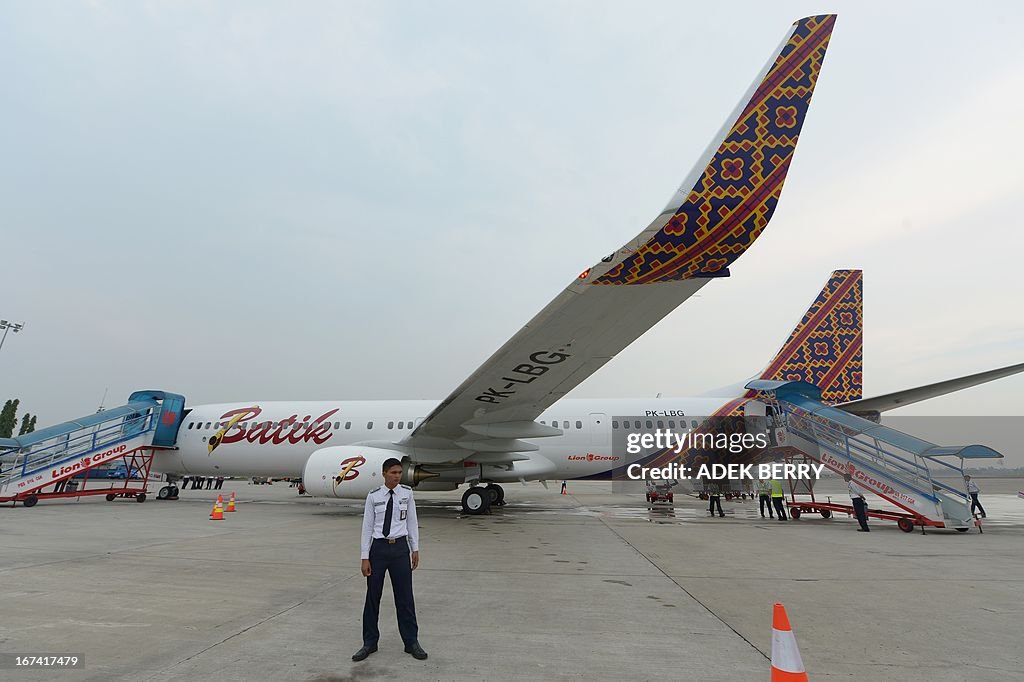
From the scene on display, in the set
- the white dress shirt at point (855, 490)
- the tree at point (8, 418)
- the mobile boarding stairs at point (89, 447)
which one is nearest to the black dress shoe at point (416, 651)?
the white dress shirt at point (855, 490)

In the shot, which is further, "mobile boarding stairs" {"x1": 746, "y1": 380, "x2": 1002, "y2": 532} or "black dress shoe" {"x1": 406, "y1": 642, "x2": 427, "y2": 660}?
"mobile boarding stairs" {"x1": 746, "y1": 380, "x2": 1002, "y2": 532}

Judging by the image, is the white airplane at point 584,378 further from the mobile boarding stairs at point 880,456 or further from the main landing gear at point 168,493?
the mobile boarding stairs at point 880,456

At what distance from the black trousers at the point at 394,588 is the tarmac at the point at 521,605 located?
0.16 metres

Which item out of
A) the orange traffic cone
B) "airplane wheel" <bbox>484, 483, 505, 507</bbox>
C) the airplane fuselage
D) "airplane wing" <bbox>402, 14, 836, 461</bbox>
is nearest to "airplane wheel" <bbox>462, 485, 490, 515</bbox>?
"airplane wheel" <bbox>484, 483, 505, 507</bbox>

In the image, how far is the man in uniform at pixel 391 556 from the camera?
3.70m

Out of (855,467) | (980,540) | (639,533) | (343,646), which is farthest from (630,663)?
(855,467)

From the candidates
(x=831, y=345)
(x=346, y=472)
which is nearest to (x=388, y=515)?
(x=346, y=472)

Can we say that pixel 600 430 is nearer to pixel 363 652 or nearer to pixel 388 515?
pixel 388 515

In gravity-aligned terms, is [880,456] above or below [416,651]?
above

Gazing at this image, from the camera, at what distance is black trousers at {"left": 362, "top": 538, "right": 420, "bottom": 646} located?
12.1 ft

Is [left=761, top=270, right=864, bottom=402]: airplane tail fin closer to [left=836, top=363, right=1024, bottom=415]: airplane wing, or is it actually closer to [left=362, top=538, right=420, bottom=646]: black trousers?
[left=836, top=363, right=1024, bottom=415]: airplane wing

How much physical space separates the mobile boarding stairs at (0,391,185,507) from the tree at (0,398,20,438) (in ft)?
178

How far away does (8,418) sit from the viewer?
57.0 meters

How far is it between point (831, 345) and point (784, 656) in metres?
15.9
